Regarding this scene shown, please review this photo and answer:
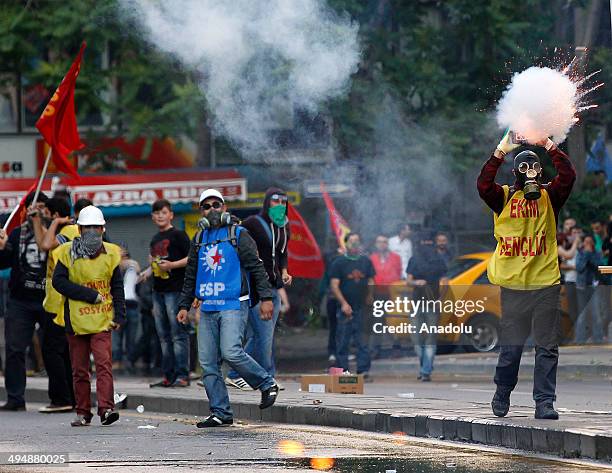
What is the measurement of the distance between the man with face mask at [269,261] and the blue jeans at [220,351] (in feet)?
6.01

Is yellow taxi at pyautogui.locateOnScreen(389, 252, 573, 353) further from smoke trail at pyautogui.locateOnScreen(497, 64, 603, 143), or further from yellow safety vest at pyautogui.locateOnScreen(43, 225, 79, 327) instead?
smoke trail at pyautogui.locateOnScreen(497, 64, 603, 143)

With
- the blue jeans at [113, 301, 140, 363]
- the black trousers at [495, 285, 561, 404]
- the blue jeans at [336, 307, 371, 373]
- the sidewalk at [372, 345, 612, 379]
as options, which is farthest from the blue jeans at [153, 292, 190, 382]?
the blue jeans at [113, 301, 140, 363]

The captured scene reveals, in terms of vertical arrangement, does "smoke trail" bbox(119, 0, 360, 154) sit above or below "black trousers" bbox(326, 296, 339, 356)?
above

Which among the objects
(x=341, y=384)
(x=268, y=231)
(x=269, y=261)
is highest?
(x=268, y=231)

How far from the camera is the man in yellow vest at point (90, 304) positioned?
11.6m

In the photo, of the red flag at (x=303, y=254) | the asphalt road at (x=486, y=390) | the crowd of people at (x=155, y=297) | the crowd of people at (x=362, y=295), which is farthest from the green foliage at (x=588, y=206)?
the crowd of people at (x=155, y=297)

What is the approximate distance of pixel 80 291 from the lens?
454 inches

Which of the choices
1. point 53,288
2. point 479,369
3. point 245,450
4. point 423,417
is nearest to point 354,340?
point 479,369

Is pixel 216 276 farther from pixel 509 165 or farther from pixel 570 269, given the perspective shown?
pixel 509 165

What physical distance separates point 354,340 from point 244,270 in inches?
259

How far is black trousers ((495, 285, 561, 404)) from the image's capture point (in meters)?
10.4

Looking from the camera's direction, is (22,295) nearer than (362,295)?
Yes

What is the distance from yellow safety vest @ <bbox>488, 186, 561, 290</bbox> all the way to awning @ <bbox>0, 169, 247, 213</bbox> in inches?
500

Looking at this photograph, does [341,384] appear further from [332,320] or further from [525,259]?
[332,320]
